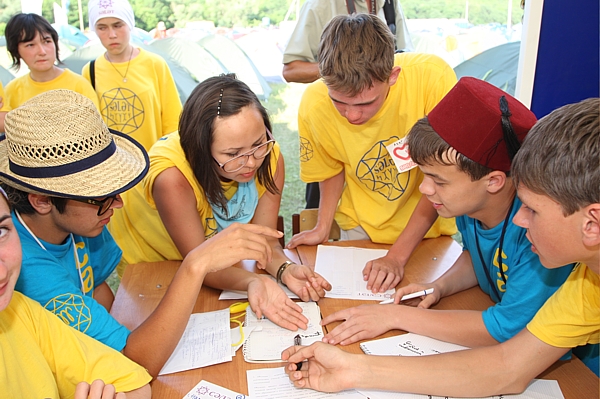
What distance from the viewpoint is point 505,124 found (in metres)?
1.43

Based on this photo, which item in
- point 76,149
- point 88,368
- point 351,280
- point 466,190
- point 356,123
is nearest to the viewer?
point 88,368

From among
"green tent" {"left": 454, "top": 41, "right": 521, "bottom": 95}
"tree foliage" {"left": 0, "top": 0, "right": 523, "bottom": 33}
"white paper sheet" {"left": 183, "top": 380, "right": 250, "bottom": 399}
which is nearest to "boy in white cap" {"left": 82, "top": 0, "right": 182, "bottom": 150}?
"white paper sheet" {"left": 183, "top": 380, "right": 250, "bottom": 399}

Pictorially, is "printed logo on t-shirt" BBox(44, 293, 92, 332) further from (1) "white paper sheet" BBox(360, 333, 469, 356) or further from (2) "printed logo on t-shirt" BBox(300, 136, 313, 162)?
(2) "printed logo on t-shirt" BBox(300, 136, 313, 162)

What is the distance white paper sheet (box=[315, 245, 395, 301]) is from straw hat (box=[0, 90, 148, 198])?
2.67ft

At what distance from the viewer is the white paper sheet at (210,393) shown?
4.34 ft

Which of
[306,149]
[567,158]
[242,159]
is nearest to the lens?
[567,158]

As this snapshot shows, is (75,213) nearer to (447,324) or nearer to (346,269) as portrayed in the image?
(346,269)

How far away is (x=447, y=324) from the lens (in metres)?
1.55

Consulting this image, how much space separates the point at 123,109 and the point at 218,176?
155cm

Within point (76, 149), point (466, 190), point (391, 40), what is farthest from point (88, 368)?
point (391, 40)

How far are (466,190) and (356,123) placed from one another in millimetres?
597

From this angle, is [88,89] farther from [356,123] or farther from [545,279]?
[545,279]

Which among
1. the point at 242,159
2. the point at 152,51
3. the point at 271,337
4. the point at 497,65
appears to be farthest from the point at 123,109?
the point at 497,65

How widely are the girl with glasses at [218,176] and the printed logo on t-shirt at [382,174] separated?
1.46 feet
